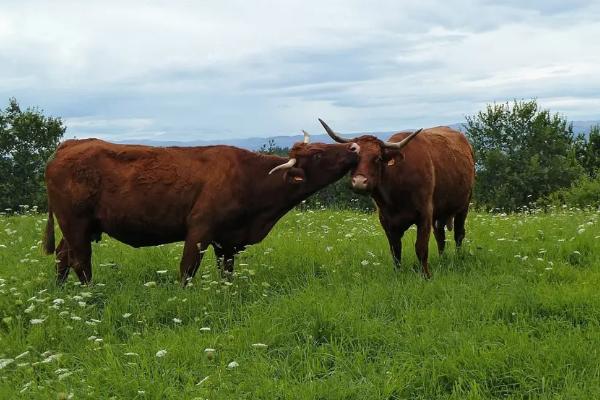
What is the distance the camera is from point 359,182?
775 centimetres

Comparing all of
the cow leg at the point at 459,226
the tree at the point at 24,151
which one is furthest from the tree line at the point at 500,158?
the cow leg at the point at 459,226

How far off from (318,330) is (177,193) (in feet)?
A: 10.3

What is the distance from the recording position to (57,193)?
8430mm

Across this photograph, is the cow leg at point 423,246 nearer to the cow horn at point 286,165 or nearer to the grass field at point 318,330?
the grass field at point 318,330

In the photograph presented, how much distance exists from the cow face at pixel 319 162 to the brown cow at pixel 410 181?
0.90 feet

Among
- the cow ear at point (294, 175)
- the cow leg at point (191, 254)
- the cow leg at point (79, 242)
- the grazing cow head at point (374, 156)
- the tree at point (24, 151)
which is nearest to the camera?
the grazing cow head at point (374, 156)

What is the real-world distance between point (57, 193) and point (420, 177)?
4965 millimetres

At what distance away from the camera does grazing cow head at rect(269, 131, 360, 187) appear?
855cm

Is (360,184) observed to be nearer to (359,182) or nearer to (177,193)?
(359,182)

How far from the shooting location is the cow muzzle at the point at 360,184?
7707mm

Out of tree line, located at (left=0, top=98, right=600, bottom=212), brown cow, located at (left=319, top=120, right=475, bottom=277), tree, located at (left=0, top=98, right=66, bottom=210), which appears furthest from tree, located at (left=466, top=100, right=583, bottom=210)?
brown cow, located at (left=319, top=120, right=475, bottom=277)

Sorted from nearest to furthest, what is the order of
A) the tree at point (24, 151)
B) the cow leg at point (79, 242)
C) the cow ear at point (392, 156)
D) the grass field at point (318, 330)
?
1. the grass field at point (318, 330)
2. the cow ear at point (392, 156)
3. the cow leg at point (79, 242)
4. the tree at point (24, 151)

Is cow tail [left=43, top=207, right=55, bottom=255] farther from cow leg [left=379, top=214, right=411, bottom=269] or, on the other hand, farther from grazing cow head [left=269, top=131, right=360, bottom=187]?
cow leg [left=379, top=214, right=411, bottom=269]

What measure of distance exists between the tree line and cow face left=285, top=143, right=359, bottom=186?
34788 mm
